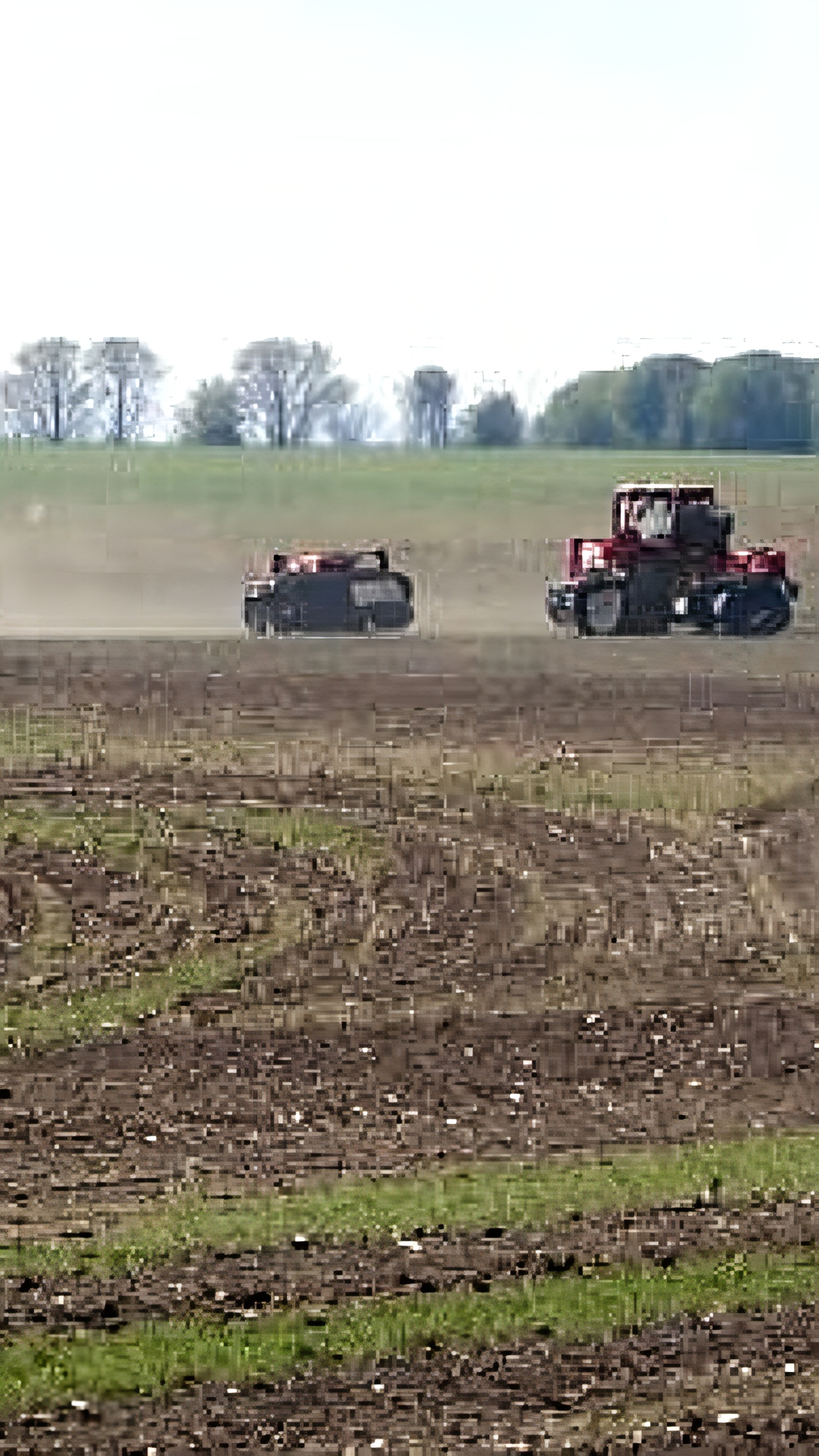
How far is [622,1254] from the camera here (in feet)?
49.2

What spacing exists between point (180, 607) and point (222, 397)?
3653 inches

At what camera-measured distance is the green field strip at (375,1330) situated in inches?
505

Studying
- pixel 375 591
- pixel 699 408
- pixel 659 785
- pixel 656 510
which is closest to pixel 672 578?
pixel 656 510

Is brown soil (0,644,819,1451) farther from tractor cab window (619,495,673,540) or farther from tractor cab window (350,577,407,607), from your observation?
tractor cab window (350,577,407,607)

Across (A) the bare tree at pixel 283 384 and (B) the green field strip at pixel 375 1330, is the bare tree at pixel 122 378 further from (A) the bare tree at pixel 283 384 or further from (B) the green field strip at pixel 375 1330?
(B) the green field strip at pixel 375 1330

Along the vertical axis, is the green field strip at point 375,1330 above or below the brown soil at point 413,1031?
above

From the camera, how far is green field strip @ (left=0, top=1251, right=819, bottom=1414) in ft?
42.1

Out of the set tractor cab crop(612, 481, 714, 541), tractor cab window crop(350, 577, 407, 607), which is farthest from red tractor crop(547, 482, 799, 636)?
tractor cab window crop(350, 577, 407, 607)

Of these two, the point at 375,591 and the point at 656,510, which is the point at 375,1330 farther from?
the point at 375,591

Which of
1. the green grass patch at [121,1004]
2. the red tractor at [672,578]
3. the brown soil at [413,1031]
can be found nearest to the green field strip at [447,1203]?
the brown soil at [413,1031]

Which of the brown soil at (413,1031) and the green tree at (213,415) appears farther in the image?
the green tree at (213,415)

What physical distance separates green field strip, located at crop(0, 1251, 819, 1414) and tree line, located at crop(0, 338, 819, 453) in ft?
446

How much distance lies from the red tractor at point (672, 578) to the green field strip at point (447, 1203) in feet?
142

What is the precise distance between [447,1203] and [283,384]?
16631 cm
